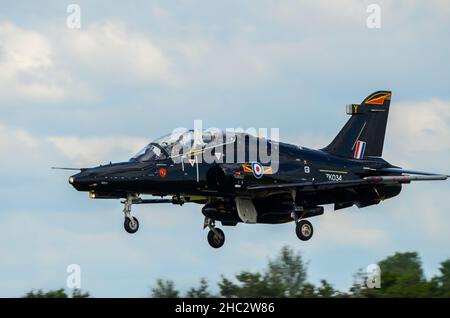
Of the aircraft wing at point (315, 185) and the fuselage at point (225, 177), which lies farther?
the aircraft wing at point (315, 185)

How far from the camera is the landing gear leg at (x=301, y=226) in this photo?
37094 millimetres

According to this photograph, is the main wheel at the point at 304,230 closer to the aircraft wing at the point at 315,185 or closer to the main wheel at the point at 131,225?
the aircraft wing at the point at 315,185

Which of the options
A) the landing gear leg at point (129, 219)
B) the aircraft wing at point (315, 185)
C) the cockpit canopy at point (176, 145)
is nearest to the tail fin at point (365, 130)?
the aircraft wing at point (315, 185)

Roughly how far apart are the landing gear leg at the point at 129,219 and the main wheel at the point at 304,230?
5.32 metres

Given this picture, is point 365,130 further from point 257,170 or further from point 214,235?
point 214,235

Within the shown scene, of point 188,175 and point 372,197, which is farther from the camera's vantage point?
point 372,197

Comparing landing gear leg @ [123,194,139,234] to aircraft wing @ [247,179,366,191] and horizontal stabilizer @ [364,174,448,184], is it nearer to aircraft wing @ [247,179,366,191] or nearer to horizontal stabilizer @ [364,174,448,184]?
aircraft wing @ [247,179,366,191]

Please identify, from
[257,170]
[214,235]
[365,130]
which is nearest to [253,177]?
[257,170]

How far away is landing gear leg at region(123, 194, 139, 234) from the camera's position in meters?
34.8
